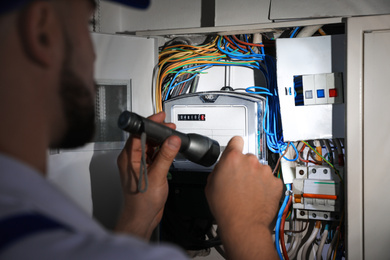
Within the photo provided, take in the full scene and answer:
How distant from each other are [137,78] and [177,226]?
1.89ft

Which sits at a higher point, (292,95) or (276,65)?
(276,65)

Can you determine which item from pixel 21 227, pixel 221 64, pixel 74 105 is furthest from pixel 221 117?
pixel 21 227

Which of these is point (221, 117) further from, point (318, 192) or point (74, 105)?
point (74, 105)

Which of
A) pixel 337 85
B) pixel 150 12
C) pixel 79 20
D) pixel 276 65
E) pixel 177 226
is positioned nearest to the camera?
pixel 79 20

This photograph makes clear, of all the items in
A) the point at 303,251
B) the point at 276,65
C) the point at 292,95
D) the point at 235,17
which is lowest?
the point at 303,251

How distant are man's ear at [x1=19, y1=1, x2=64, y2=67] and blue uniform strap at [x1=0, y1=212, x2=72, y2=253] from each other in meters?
0.16

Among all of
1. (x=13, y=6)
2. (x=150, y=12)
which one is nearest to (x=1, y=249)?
(x=13, y=6)

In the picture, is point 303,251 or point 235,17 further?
point 235,17

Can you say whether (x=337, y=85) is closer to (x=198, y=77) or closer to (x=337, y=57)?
(x=337, y=57)

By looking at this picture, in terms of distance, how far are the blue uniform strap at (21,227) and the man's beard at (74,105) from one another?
0.13m

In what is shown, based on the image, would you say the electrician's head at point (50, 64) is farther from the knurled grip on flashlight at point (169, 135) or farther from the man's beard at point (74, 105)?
the knurled grip on flashlight at point (169, 135)

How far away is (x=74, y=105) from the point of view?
394mm

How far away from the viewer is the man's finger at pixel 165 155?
0.83 metres

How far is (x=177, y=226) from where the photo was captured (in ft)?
4.00
